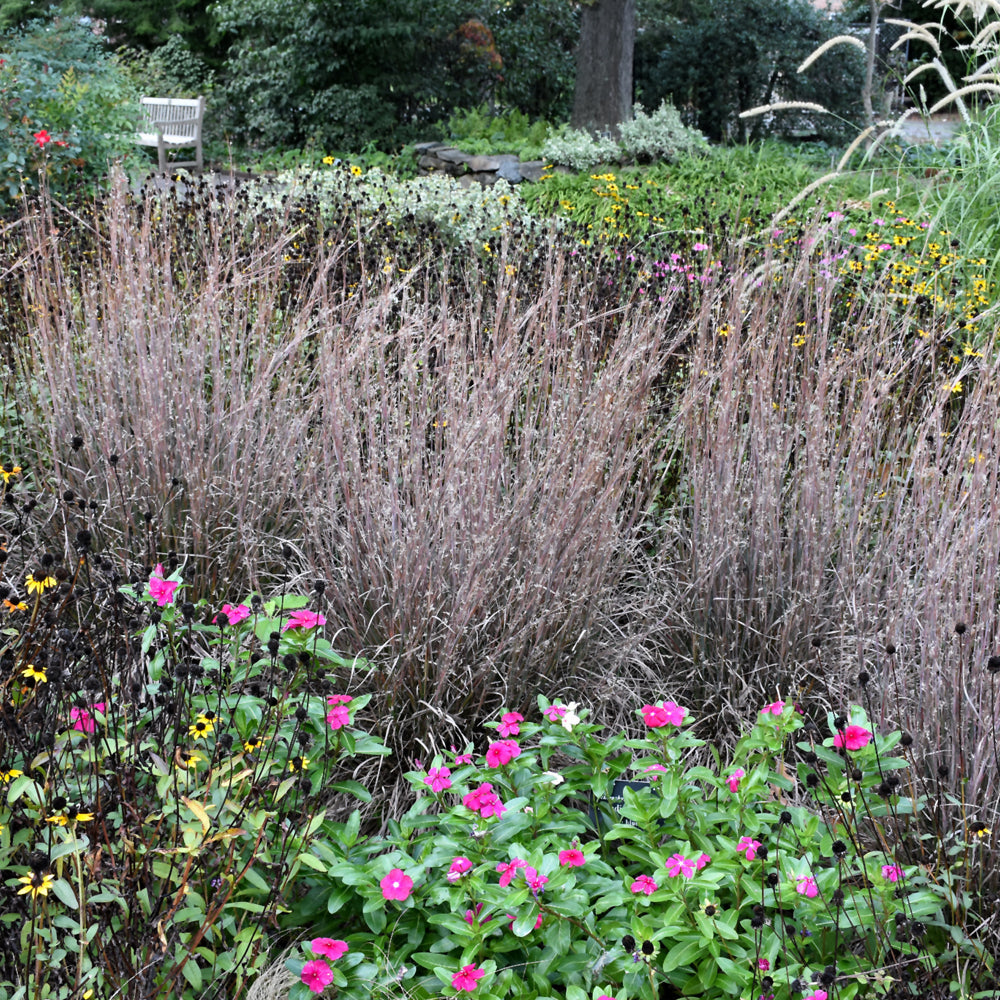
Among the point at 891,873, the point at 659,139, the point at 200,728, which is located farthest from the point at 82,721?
the point at 659,139

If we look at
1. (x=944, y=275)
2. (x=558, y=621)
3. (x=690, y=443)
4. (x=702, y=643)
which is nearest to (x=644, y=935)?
(x=558, y=621)

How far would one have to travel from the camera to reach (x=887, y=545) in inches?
117

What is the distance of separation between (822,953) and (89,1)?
22988 millimetres

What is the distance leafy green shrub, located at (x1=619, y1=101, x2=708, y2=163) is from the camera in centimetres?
1126

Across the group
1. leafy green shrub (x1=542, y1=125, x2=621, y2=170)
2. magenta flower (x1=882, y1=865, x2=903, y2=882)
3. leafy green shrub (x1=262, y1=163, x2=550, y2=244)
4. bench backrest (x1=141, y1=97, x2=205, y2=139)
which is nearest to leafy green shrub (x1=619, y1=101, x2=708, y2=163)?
leafy green shrub (x1=542, y1=125, x2=621, y2=170)

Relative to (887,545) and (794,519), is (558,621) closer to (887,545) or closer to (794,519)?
(794,519)

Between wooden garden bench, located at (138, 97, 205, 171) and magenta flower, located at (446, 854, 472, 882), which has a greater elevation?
wooden garden bench, located at (138, 97, 205, 171)

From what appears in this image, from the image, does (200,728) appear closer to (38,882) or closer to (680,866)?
(38,882)

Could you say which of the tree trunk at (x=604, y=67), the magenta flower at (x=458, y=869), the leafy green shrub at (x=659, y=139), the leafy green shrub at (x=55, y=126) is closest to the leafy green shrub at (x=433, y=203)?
the leafy green shrub at (x=55, y=126)

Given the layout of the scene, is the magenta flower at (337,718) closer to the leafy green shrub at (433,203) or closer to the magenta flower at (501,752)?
the magenta flower at (501,752)

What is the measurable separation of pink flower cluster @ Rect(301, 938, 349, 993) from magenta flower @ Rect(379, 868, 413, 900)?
0.38 feet

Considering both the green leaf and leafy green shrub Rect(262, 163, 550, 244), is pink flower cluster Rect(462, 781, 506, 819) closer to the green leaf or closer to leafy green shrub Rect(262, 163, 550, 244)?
the green leaf

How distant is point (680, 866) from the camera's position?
1809 millimetres

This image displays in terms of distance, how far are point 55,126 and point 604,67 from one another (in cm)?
706
